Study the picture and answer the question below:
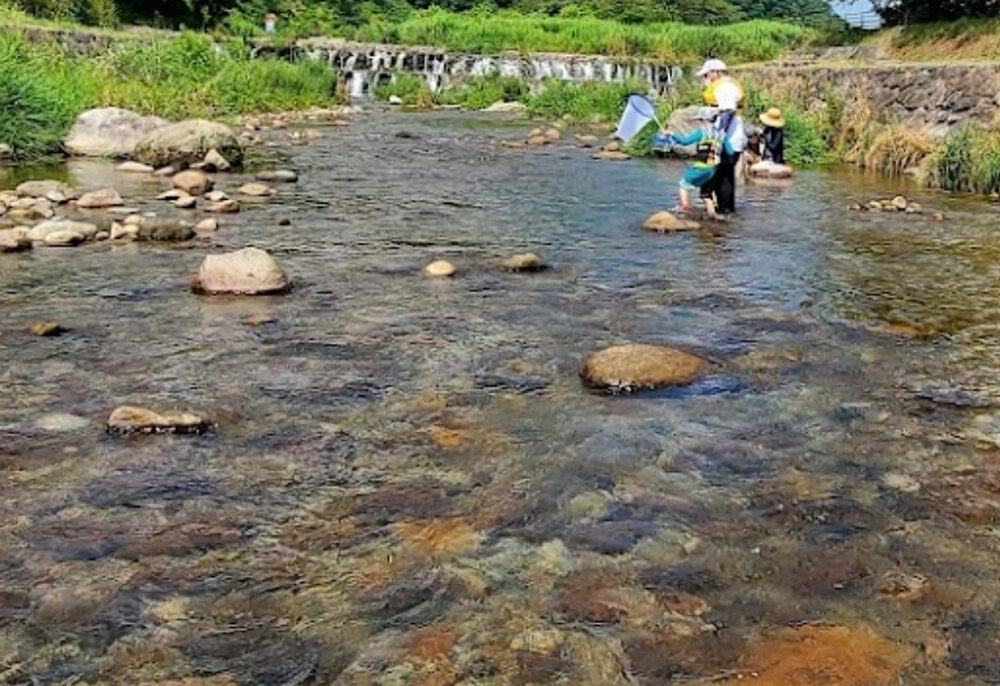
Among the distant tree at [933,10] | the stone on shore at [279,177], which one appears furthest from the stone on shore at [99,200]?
the distant tree at [933,10]

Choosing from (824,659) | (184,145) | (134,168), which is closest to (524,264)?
(824,659)

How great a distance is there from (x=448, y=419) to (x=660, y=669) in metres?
2.08

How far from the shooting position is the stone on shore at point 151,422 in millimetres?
4438

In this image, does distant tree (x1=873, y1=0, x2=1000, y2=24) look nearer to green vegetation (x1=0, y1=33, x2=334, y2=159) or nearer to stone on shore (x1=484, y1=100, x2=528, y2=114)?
stone on shore (x1=484, y1=100, x2=528, y2=114)

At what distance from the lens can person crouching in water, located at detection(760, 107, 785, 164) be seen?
16.2m

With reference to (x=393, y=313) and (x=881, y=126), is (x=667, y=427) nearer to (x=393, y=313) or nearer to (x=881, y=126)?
(x=393, y=313)

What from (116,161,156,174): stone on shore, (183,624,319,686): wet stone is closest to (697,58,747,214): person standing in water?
(116,161,156,174): stone on shore

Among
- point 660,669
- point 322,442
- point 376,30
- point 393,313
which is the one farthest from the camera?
point 376,30

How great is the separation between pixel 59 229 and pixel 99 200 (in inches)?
77.1

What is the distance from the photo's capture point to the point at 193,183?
1199 cm

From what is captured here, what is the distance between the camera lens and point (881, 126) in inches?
698

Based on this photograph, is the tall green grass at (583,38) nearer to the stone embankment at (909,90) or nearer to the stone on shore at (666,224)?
the stone embankment at (909,90)

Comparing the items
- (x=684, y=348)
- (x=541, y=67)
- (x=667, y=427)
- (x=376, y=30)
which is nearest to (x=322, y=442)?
(x=667, y=427)

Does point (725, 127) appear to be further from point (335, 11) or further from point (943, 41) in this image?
point (335, 11)
